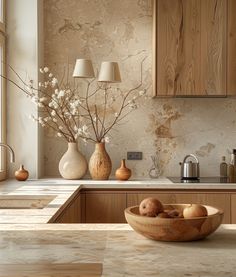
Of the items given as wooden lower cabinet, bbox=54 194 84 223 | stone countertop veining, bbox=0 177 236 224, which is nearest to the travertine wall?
stone countertop veining, bbox=0 177 236 224

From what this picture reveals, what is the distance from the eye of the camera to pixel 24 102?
395 cm

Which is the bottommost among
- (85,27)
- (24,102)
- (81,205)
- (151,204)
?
(81,205)

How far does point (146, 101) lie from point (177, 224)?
276 centimetres

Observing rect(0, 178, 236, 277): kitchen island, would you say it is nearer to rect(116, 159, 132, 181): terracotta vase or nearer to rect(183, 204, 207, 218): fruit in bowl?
rect(183, 204, 207, 218): fruit in bowl

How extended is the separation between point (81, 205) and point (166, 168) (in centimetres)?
95

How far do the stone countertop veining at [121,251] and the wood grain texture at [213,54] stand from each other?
209 cm

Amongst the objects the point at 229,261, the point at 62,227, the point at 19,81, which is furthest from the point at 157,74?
the point at 229,261

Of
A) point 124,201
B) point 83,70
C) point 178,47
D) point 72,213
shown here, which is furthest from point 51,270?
point 178,47

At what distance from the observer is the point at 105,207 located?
3580 mm

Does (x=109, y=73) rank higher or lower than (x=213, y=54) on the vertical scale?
lower

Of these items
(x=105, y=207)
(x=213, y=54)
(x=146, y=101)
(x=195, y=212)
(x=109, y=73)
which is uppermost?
(x=213, y=54)

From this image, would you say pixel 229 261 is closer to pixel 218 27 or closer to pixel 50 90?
pixel 218 27

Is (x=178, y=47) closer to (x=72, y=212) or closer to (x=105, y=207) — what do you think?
(x=105, y=207)

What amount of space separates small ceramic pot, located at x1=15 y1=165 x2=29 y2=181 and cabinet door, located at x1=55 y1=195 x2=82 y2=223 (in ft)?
1.62
